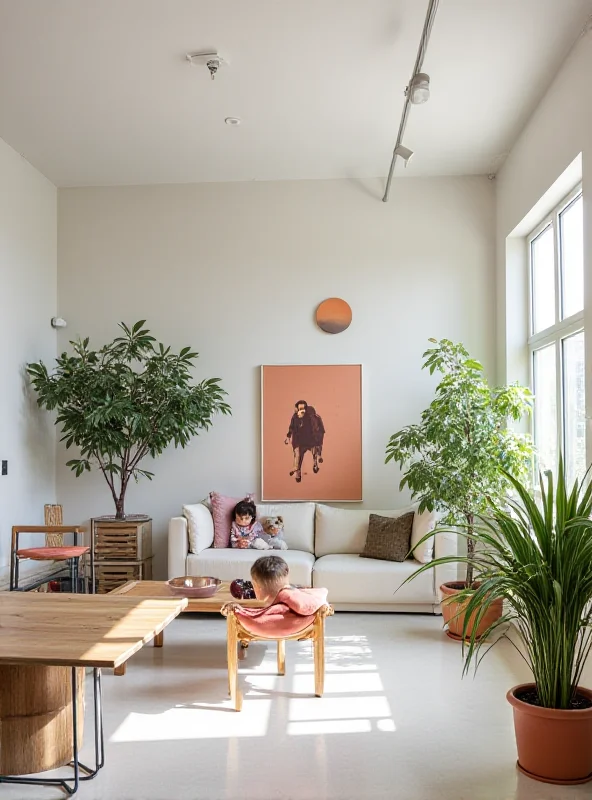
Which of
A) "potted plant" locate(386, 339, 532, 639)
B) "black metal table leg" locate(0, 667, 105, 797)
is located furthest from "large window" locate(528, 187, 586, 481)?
"black metal table leg" locate(0, 667, 105, 797)

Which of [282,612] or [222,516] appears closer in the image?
[282,612]

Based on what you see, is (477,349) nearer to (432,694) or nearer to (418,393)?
(418,393)

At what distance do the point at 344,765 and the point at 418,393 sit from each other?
147 inches

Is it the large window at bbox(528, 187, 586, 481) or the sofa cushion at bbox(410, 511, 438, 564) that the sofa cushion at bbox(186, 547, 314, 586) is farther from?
the large window at bbox(528, 187, 586, 481)

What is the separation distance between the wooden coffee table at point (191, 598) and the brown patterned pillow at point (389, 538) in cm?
141

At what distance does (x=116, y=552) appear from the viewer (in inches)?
227

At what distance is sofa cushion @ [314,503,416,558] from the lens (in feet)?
19.3

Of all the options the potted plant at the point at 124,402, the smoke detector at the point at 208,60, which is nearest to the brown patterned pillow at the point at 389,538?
the potted plant at the point at 124,402

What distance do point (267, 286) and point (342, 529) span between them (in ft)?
7.00

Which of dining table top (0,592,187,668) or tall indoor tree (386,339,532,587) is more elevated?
tall indoor tree (386,339,532,587)

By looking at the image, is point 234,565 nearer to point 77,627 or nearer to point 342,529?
point 342,529

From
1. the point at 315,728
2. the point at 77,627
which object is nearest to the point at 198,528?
the point at 315,728

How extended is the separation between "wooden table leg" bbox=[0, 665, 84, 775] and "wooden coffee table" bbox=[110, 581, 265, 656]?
3.37 ft

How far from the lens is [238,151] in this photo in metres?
5.75
